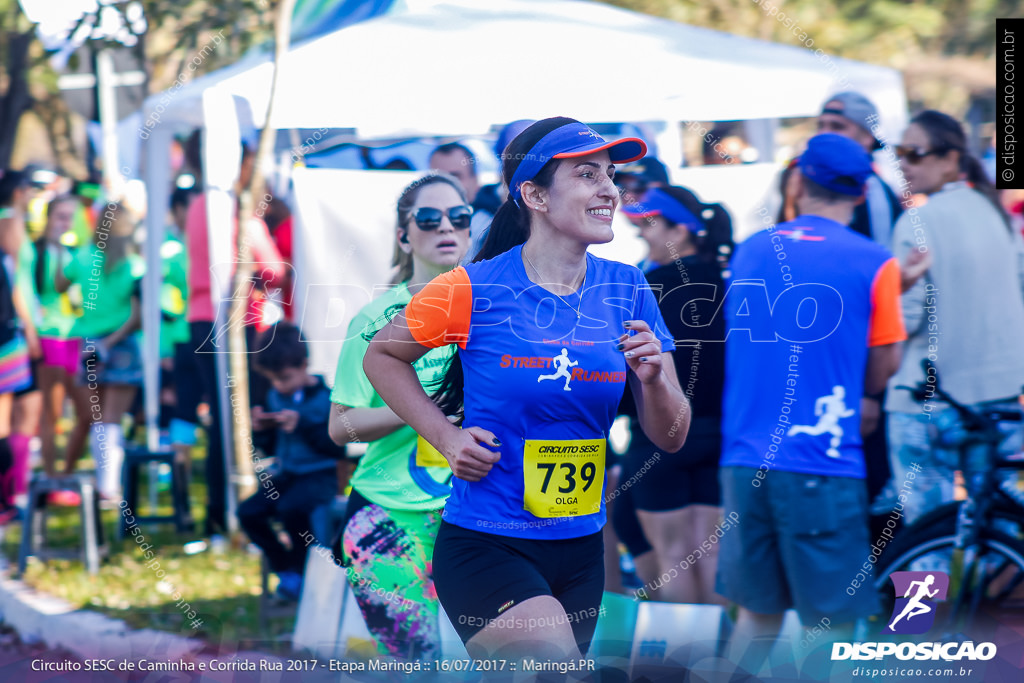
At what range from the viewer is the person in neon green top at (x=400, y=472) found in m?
3.13

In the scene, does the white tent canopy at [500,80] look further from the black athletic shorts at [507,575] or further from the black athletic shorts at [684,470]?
the black athletic shorts at [507,575]

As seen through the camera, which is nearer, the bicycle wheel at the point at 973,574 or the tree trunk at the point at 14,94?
A: the bicycle wheel at the point at 973,574

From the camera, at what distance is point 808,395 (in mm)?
3436

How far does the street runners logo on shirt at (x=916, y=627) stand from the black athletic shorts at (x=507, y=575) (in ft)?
3.99

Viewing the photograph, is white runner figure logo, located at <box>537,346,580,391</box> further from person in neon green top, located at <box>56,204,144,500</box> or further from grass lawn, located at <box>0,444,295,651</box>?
person in neon green top, located at <box>56,204,144,500</box>

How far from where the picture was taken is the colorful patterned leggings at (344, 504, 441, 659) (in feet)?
10.3

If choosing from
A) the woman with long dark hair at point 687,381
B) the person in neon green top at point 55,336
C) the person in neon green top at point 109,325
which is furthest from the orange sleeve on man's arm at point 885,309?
the person in neon green top at point 55,336

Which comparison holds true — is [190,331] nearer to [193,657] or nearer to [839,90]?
[193,657]

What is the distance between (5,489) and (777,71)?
4208 millimetres

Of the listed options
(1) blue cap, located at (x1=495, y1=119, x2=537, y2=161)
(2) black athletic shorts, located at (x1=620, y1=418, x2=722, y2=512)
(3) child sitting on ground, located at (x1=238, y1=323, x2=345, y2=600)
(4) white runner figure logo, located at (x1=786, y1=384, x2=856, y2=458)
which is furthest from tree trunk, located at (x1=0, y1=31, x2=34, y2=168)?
(4) white runner figure logo, located at (x1=786, y1=384, x2=856, y2=458)

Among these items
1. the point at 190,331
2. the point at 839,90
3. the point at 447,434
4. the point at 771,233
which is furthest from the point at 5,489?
the point at 839,90

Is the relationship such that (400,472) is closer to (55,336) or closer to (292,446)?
(292,446)

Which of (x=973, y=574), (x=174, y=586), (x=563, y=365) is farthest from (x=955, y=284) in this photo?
(x=174, y=586)

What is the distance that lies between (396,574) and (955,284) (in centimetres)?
224
